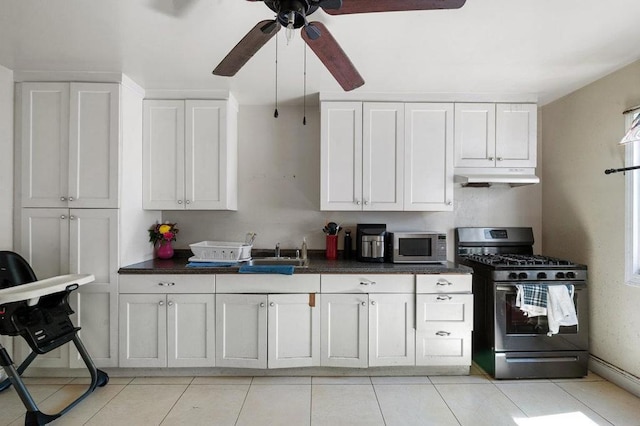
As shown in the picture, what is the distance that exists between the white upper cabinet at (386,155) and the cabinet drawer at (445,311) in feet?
2.54

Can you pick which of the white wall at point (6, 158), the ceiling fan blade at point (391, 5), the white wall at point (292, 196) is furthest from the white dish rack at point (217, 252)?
the ceiling fan blade at point (391, 5)

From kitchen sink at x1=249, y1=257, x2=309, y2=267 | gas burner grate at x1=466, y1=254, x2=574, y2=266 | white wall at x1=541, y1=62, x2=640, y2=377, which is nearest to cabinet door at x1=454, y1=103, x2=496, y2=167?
white wall at x1=541, y1=62, x2=640, y2=377

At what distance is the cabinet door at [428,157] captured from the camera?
2953mm

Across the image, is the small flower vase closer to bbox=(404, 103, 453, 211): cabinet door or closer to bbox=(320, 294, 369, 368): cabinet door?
bbox=(320, 294, 369, 368): cabinet door

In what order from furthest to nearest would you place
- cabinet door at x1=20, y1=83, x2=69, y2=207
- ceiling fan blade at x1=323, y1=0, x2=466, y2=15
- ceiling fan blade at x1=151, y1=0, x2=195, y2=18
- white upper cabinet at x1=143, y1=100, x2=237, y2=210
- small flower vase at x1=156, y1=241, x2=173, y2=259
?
1. small flower vase at x1=156, y1=241, x2=173, y2=259
2. white upper cabinet at x1=143, y1=100, x2=237, y2=210
3. cabinet door at x1=20, y1=83, x2=69, y2=207
4. ceiling fan blade at x1=151, y1=0, x2=195, y2=18
5. ceiling fan blade at x1=323, y1=0, x2=466, y2=15

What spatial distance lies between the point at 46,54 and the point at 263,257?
7.15 feet

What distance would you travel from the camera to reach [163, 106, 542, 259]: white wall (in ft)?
10.8

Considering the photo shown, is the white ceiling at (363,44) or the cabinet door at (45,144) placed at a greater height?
the white ceiling at (363,44)

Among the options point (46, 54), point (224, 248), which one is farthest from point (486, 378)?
point (46, 54)

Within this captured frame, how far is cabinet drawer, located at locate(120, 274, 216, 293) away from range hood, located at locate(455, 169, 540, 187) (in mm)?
2187

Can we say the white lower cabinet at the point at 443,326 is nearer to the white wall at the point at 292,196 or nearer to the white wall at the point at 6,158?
the white wall at the point at 292,196

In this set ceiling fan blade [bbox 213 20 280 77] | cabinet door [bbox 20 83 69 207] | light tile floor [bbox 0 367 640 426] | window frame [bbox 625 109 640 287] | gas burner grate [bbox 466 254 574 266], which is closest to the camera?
ceiling fan blade [bbox 213 20 280 77]

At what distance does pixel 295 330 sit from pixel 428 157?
1803mm

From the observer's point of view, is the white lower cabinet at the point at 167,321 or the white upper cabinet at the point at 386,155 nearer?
the white lower cabinet at the point at 167,321
